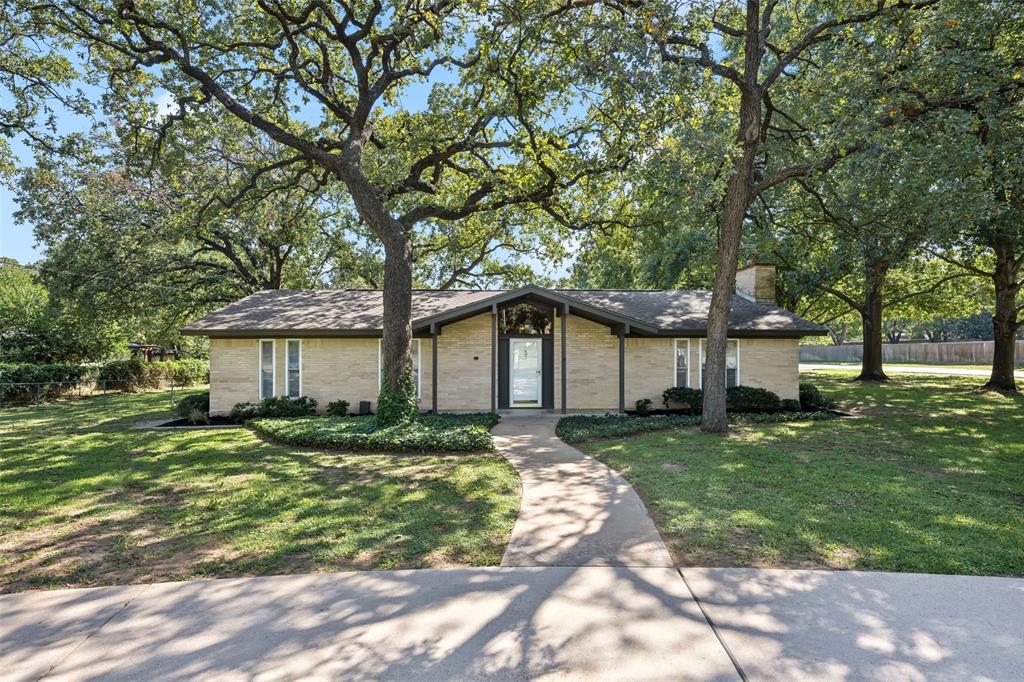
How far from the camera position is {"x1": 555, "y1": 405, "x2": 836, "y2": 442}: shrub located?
435 inches

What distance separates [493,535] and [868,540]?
3.70 m

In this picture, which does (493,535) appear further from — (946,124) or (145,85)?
(145,85)

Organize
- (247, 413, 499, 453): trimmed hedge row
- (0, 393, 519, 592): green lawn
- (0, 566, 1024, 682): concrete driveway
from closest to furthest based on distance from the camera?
(0, 566, 1024, 682): concrete driveway
(0, 393, 519, 592): green lawn
(247, 413, 499, 453): trimmed hedge row

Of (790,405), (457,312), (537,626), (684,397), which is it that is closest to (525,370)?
(457,312)

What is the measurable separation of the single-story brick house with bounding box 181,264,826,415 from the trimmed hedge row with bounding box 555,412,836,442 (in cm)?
159

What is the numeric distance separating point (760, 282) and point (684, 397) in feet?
20.5

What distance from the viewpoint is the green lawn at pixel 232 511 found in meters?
4.53

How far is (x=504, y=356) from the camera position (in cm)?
1540

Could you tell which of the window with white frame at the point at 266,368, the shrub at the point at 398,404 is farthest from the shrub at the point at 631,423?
the window with white frame at the point at 266,368

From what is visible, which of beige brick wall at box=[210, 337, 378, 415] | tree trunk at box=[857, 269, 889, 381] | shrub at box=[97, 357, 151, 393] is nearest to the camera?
beige brick wall at box=[210, 337, 378, 415]

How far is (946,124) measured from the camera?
8.78m

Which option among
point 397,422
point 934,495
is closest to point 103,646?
point 397,422

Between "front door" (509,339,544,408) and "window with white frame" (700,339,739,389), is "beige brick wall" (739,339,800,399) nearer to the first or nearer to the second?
"window with white frame" (700,339,739,389)

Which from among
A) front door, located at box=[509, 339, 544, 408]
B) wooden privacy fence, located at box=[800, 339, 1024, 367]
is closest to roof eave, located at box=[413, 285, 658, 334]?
front door, located at box=[509, 339, 544, 408]
